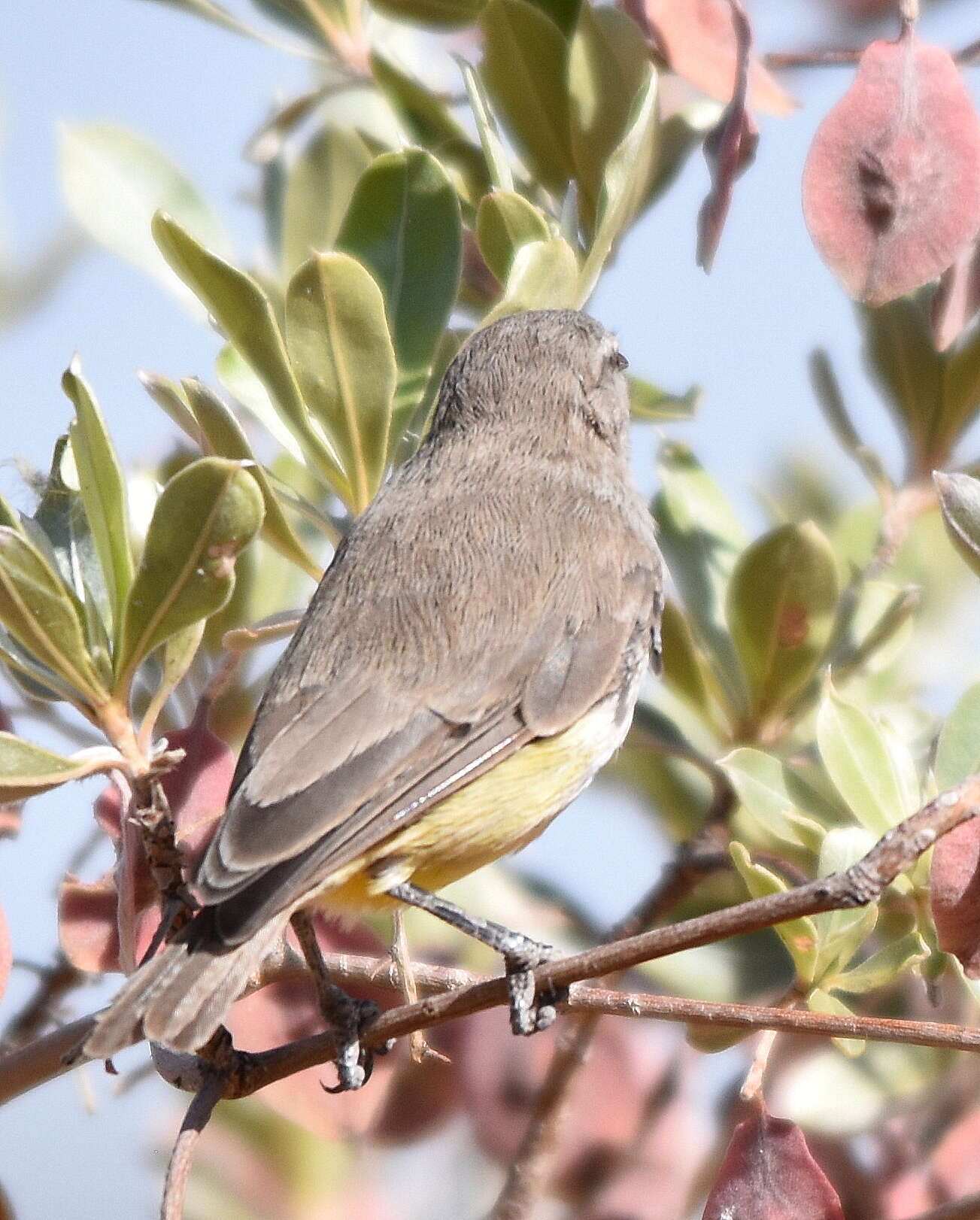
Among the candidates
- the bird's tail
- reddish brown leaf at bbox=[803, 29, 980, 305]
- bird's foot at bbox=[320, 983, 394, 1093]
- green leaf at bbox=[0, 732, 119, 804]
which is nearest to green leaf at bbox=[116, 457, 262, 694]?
green leaf at bbox=[0, 732, 119, 804]

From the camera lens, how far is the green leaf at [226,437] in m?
2.63

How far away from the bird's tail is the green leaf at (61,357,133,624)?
0.54 metres

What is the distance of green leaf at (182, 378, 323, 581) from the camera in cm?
263

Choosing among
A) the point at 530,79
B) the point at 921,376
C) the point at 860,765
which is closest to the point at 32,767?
the point at 860,765

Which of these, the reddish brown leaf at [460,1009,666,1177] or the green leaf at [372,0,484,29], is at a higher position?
the green leaf at [372,0,484,29]

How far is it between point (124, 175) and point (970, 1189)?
99.5 inches

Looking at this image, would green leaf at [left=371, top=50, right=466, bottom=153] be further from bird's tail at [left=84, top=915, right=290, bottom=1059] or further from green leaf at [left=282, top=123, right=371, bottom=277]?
bird's tail at [left=84, top=915, right=290, bottom=1059]

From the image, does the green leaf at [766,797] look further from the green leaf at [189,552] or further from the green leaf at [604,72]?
the green leaf at [604,72]

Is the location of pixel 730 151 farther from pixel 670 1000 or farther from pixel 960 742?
pixel 670 1000

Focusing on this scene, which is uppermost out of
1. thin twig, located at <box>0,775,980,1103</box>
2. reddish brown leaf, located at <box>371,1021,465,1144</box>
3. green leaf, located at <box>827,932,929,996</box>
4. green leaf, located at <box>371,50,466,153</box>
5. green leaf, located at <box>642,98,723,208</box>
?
green leaf, located at <box>371,50,466,153</box>

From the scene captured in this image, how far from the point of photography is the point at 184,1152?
212 centimetres

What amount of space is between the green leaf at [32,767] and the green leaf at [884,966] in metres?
1.14

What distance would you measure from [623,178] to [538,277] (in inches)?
8.9

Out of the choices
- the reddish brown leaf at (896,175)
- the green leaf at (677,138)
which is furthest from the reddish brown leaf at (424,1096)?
the green leaf at (677,138)
